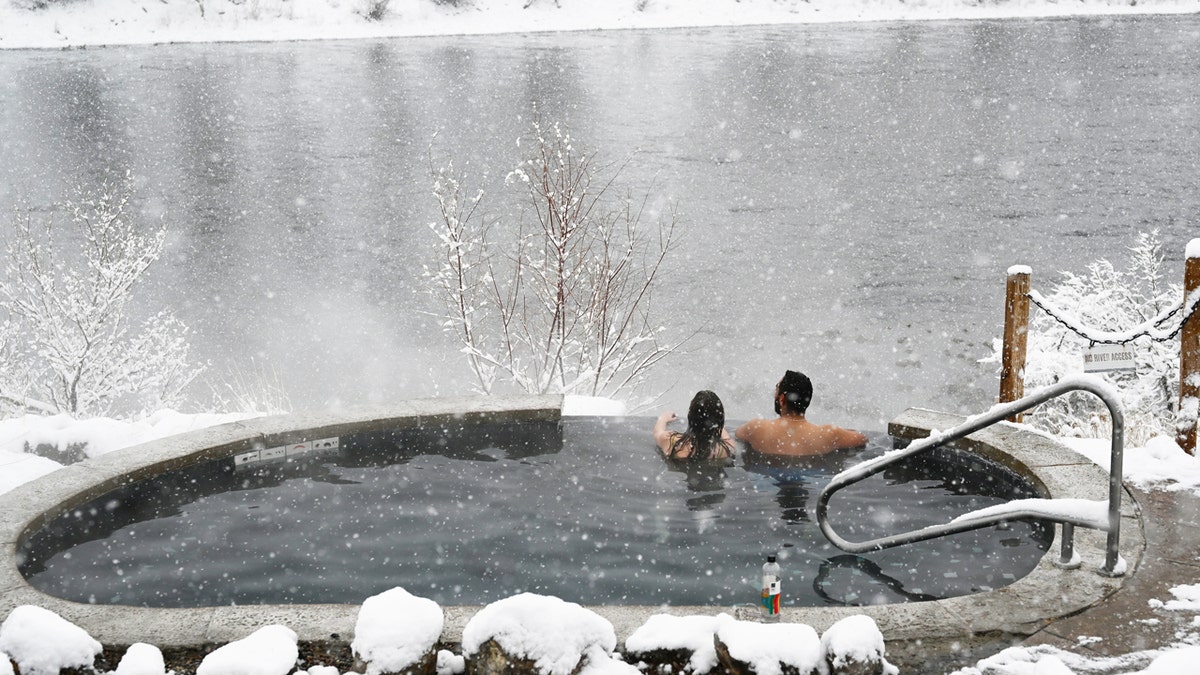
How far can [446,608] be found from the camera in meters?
4.59

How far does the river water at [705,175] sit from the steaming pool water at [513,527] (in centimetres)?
707

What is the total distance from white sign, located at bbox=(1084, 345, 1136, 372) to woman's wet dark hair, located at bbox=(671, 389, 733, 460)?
227cm

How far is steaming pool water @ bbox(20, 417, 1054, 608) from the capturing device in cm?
564

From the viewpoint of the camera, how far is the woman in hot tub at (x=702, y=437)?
6.99 m

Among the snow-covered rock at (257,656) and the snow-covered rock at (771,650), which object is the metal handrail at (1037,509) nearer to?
the snow-covered rock at (771,650)

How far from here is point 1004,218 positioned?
69.7 feet

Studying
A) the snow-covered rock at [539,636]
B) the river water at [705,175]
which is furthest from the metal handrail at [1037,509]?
the river water at [705,175]

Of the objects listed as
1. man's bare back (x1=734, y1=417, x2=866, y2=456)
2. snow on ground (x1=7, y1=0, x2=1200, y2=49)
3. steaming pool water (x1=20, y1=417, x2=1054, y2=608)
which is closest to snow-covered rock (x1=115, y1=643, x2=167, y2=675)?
steaming pool water (x1=20, y1=417, x2=1054, y2=608)

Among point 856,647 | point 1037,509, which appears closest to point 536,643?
point 856,647

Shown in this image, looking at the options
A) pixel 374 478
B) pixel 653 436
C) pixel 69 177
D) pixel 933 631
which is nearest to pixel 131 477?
pixel 374 478

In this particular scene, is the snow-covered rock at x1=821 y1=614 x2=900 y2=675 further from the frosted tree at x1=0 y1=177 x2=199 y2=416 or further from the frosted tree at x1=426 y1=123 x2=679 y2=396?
the frosted tree at x1=0 y1=177 x2=199 y2=416

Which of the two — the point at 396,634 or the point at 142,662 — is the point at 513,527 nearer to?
the point at 396,634

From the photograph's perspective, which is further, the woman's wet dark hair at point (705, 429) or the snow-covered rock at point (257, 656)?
the woman's wet dark hair at point (705, 429)

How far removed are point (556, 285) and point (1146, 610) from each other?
26.5 feet
